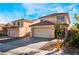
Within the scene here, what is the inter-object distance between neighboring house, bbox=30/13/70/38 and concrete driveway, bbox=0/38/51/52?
102 mm

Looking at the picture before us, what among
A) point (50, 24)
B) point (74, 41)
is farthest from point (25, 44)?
point (74, 41)

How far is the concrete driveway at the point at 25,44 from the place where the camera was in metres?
4.77

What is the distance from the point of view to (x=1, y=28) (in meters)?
4.82

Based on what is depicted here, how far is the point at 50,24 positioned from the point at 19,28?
21.7 inches

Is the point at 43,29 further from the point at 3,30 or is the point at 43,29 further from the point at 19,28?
the point at 3,30

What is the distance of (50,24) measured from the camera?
15.7ft

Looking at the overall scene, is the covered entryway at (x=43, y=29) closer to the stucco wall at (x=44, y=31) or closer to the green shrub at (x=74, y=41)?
the stucco wall at (x=44, y=31)

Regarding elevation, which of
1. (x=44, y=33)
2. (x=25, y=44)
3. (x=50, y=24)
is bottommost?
(x=25, y=44)

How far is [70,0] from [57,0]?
0.23 m

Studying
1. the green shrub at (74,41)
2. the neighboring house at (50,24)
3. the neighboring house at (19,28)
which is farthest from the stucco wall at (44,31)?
the green shrub at (74,41)

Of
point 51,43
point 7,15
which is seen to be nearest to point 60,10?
point 51,43

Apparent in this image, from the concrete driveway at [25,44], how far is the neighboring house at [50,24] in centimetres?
10
